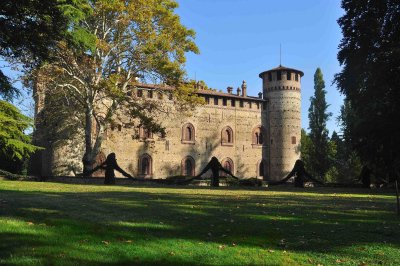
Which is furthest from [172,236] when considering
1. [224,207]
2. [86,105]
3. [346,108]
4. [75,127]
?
[346,108]

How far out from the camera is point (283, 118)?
46438 millimetres

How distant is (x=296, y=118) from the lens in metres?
46.7

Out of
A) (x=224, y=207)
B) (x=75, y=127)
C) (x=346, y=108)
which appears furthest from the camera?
(x=346, y=108)

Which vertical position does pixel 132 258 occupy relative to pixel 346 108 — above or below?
below

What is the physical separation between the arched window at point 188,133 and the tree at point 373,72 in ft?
72.7

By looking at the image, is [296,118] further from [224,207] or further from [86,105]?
[224,207]

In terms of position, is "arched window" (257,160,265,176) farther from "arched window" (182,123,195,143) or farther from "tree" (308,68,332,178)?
"arched window" (182,123,195,143)

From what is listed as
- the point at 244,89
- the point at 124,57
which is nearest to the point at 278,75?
the point at 244,89

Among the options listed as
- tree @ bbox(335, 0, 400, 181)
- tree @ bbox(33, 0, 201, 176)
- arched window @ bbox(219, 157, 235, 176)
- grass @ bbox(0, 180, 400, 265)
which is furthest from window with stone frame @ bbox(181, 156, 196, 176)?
grass @ bbox(0, 180, 400, 265)

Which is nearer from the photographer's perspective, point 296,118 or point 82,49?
point 82,49

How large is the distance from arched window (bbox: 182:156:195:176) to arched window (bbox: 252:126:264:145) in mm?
8130

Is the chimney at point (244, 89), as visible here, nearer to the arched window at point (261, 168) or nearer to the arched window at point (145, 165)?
the arched window at point (261, 168)

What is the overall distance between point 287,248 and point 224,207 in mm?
4146

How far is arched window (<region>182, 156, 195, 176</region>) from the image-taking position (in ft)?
139
